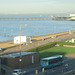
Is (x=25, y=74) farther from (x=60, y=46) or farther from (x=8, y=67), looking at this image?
(x=60, y=46)

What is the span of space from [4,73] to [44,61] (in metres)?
7.50

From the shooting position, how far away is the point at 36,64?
1789 inches

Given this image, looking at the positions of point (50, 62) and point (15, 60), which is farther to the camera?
point (50, 62)

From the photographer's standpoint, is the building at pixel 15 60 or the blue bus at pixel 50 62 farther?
the building at pixel 15 60

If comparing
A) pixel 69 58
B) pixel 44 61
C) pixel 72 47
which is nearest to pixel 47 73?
pixel 44 61

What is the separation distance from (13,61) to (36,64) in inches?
258

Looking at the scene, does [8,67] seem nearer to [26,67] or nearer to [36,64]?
[26,67]

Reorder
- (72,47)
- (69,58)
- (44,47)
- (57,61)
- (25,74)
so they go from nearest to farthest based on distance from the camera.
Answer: (25,74)
(57,61)
(69,58)
(44,47)
(72,47)

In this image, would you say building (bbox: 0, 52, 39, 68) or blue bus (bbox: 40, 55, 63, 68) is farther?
building (bbox: 0, 52, 39, 68)

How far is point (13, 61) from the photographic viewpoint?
1593 inches

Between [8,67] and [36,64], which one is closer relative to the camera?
[8,67]

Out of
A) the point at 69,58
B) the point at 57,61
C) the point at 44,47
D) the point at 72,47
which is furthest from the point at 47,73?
the point at 72,47

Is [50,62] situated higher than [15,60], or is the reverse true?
[15,60]

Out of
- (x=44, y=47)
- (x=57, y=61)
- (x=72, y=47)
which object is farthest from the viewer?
(x=72, y=47)
